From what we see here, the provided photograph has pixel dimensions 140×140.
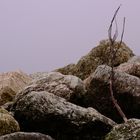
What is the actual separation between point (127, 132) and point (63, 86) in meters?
7.18

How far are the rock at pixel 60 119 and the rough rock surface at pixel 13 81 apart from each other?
4.18 meters

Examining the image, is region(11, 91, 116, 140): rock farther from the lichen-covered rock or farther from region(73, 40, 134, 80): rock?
region(73, 40, 134, 80): rock

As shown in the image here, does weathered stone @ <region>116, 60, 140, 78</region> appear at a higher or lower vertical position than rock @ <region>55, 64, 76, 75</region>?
higher

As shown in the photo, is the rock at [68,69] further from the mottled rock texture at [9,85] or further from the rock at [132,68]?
the rock at [132,68]

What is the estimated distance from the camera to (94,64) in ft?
77.8

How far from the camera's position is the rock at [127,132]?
10143 millimetres

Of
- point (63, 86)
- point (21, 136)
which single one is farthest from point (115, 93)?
point (21, 136)

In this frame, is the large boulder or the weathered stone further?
the large boulder

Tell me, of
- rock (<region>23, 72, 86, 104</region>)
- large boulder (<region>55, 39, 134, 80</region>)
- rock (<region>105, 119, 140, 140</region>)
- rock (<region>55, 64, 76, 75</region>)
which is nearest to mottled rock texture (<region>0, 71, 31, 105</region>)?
rock (<region>23, 72, 86, 104</region>)

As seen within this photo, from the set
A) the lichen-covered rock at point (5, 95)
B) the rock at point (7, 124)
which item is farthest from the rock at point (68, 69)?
the rock at point (7, 124)

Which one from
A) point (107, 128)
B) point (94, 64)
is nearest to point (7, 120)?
point (107, 128)

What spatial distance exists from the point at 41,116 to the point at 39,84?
3.22 metres

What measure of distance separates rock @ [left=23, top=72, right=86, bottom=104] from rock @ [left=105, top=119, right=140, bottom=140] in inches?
256

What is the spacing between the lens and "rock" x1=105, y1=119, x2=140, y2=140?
33.3 feet
